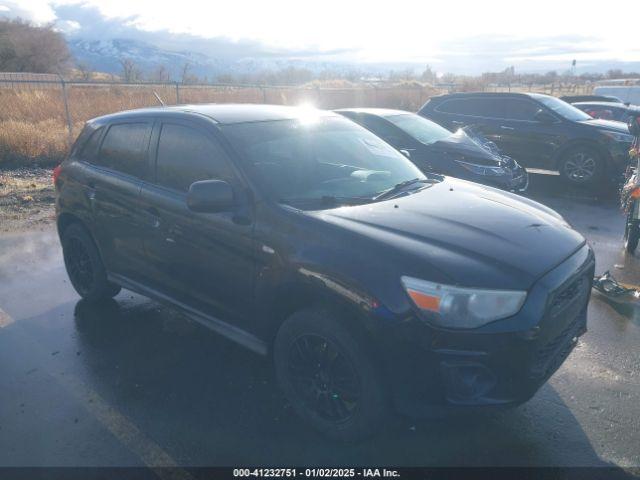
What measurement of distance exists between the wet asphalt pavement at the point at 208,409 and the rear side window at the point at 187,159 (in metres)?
1.34

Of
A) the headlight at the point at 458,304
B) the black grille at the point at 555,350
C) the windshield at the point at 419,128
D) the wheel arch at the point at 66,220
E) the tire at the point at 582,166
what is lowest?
the tire at the point at 582,166

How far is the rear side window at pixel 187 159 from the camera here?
12.2 feet

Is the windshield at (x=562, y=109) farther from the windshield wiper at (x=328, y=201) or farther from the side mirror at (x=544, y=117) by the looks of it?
the windshield wiper at (x=328, y=201)

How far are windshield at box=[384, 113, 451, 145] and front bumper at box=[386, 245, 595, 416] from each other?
19.6 feet

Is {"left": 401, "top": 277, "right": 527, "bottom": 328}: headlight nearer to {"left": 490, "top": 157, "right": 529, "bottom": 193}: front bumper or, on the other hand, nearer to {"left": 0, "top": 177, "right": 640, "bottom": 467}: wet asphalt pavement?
{"left": 0, "top": 177, "right": 640, "bottom": 467}: wet asphalt pavement

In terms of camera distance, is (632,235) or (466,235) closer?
(466,235)

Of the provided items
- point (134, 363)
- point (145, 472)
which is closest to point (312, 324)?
point (145, 472)

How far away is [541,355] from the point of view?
2850 millimetres

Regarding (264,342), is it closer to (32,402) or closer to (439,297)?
(439,297)

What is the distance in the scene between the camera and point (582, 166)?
33.7 ft

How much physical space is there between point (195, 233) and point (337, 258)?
4.06 ft

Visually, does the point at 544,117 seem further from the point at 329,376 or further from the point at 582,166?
the point at 329,376

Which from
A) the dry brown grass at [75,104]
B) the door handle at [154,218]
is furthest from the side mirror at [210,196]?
the dry brown grass at [75,104]

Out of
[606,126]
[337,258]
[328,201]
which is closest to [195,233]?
[328,201]
